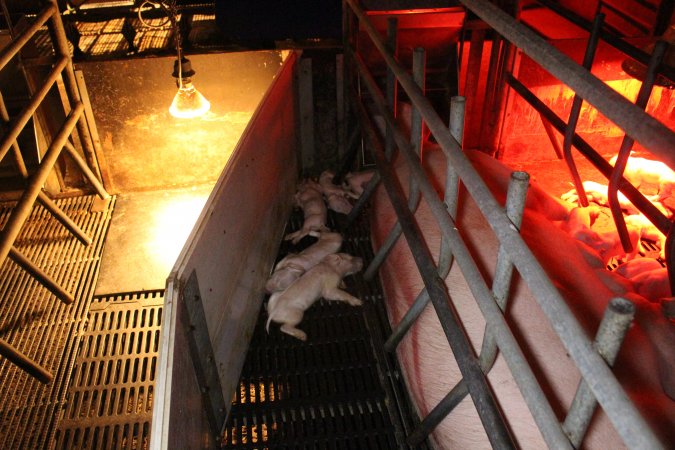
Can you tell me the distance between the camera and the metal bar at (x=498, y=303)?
1364 millimetres

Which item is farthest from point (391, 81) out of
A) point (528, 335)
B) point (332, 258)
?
point (528, 335)

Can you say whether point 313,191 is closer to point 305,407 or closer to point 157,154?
point 157,154

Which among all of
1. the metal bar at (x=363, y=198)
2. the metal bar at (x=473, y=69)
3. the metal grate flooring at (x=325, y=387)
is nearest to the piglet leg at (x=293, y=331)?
the metal grate flooring at (x=325, y=387)

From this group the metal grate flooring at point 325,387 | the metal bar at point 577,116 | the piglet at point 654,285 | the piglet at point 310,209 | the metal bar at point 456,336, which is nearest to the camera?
the metal bar at point 456,336

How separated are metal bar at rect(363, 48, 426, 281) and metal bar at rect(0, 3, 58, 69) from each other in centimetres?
227

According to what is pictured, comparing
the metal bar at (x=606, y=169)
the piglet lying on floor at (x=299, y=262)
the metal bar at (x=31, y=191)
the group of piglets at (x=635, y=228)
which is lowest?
the piglet lying on floor at (x=299, y=262)

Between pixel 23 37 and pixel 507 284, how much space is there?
329 cm

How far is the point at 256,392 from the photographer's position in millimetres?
2869

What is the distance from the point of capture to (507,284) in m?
1.57

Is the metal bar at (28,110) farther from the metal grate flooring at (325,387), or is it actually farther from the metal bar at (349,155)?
the metal bar at (349,155)

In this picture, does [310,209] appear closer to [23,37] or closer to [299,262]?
[299,262]

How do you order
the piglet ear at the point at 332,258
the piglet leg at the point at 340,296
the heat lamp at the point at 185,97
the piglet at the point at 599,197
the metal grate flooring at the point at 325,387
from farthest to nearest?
1. the piglet at the point at 599,197
2. the heat lamp at the point at 185,97
3. the piglet ear at the point at 332,258
4. the piglet leg at the point at 340,296
5. the metal grate flooring at the point at 325,387

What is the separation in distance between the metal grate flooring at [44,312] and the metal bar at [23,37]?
1355mm

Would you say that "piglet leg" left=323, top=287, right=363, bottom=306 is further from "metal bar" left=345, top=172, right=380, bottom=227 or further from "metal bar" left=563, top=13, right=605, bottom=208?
"metal bar" left=563, top=13, right=605, bottom=208
